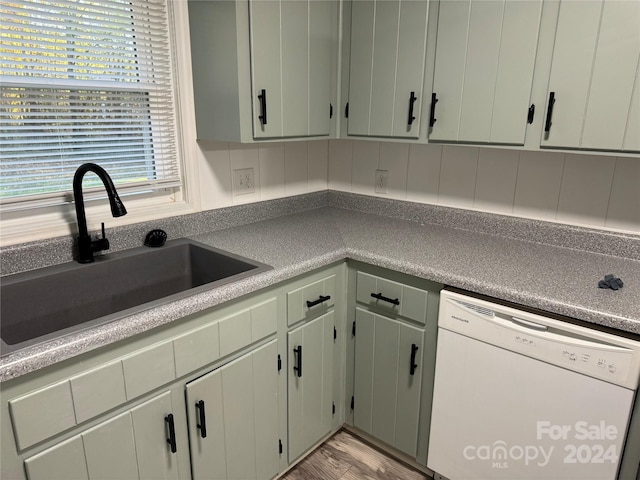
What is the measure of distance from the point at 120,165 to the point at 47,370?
2.98ft

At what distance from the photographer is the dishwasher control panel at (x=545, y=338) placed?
3.97 ft

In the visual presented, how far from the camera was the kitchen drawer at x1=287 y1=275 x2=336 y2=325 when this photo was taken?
1.60m

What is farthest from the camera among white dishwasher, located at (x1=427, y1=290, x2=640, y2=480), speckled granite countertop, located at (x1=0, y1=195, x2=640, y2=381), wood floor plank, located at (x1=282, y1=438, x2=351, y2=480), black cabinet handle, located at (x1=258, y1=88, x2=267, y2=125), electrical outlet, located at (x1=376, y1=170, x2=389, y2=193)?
electrical outlet, located at (x1=376, y1=170, x2=389, y2=193)

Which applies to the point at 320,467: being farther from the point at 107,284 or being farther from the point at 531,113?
the point at 531,113

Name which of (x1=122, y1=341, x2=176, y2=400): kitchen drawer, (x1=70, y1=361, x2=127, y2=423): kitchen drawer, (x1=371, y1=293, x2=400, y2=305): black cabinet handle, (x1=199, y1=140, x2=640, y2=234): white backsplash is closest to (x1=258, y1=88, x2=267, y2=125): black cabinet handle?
(x1=199, y1=140, x2=640, y2=234): white backsplash

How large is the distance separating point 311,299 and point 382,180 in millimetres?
899

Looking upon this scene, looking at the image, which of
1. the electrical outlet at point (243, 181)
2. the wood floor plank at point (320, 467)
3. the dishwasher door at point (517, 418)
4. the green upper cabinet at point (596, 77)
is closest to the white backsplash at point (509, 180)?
the green upper cabinet at point (596, 77)

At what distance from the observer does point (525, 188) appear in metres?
1.86

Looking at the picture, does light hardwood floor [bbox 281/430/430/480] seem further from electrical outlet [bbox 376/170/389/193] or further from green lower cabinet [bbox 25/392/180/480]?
electrical outlet [bbox 376/170/389/193]

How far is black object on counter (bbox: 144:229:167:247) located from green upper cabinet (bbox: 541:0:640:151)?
1.45 m

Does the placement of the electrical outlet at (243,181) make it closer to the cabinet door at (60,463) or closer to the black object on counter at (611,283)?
the cabinet door at (60,463)

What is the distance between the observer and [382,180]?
90.7 inches

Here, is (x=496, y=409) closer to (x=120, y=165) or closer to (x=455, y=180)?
(x=455, y=180)

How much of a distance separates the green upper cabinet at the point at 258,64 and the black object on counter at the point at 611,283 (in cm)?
124
